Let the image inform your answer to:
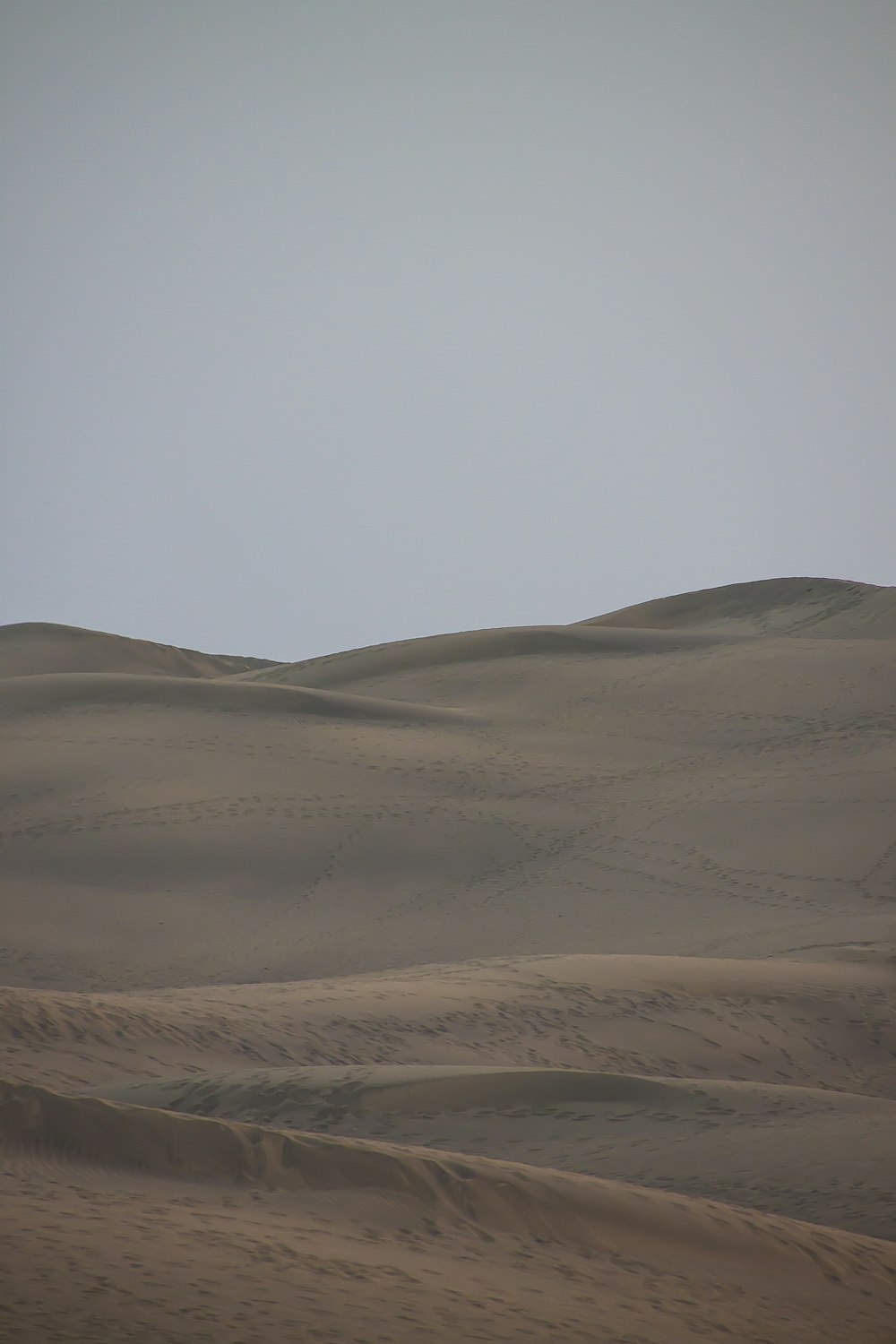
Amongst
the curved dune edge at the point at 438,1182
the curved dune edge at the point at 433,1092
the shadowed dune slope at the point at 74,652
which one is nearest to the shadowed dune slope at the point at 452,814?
the shadowed dune slope at the point at 74,652

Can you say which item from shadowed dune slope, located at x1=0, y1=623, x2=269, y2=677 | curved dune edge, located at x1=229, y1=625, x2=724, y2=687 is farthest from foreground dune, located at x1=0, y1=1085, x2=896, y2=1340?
shadowed dune slope, located at x1=0, y1=623, x2=269, y2=677

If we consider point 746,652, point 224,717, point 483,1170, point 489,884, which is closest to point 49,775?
point 224,717

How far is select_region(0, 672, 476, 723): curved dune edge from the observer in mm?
9328

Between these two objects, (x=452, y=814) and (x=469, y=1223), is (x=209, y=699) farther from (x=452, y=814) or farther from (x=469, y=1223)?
(x=469, y=1223)

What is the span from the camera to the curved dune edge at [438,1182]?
233 cm

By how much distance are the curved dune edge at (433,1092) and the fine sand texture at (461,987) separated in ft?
0.03

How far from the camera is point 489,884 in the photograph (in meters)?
7.11

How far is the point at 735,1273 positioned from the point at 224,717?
708cm

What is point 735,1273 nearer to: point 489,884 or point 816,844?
point 489,884

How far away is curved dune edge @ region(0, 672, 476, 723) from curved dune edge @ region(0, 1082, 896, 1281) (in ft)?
22.4

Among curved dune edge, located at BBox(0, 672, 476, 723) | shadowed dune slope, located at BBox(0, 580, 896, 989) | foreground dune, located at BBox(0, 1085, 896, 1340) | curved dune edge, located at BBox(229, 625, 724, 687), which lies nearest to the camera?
foreground dune, located at BBox(0, 1085, 896, 1340)

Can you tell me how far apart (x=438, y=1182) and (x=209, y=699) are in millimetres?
7156

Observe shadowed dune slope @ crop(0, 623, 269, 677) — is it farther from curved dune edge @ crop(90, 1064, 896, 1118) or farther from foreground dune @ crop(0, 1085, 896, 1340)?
foreground dune @ crop(0, 1085, 896, 1340)

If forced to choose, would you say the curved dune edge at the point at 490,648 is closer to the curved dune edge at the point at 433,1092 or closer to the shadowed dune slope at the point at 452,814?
the shadowed dune slope at the point at 452,814
